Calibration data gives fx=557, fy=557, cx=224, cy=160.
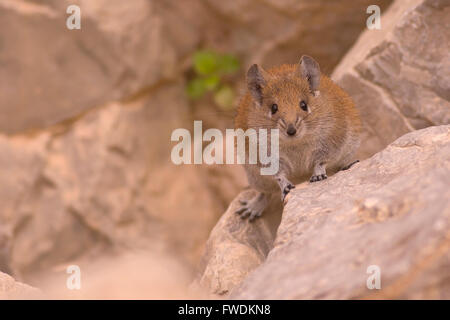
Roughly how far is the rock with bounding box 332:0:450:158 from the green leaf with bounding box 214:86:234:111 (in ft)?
10.4

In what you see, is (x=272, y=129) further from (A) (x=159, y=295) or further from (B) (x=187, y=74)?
(B) (x=187, y=74)

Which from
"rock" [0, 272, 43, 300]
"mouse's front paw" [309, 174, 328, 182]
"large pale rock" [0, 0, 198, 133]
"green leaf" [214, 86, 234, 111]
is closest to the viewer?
"rock" [0, 272, 43, 300]

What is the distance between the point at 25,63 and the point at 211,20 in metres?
3.11

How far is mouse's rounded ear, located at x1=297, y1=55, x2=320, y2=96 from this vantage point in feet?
15.9

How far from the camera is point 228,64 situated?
9.16 meters

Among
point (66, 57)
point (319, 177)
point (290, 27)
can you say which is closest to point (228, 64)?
point (290, 27)

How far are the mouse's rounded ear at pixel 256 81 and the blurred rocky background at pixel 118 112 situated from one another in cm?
244

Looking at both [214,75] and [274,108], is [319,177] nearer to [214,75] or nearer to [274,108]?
[274,108]

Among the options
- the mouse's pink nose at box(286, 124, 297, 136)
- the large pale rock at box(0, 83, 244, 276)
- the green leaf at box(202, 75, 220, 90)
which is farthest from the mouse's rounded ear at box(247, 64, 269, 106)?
the green leaf at box(202, 75, 220, 90)

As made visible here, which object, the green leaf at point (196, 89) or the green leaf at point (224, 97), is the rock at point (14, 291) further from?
the green leaf at point (224, 97)

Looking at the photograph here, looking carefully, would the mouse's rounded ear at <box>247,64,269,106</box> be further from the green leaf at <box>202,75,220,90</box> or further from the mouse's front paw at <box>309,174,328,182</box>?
the green leaf at <box>202,75,220,90</box>

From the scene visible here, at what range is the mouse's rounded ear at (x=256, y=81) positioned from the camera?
193 inches

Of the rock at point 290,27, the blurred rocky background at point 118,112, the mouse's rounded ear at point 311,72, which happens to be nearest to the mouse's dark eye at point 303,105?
the mouse's rounded ear at point 311,72
